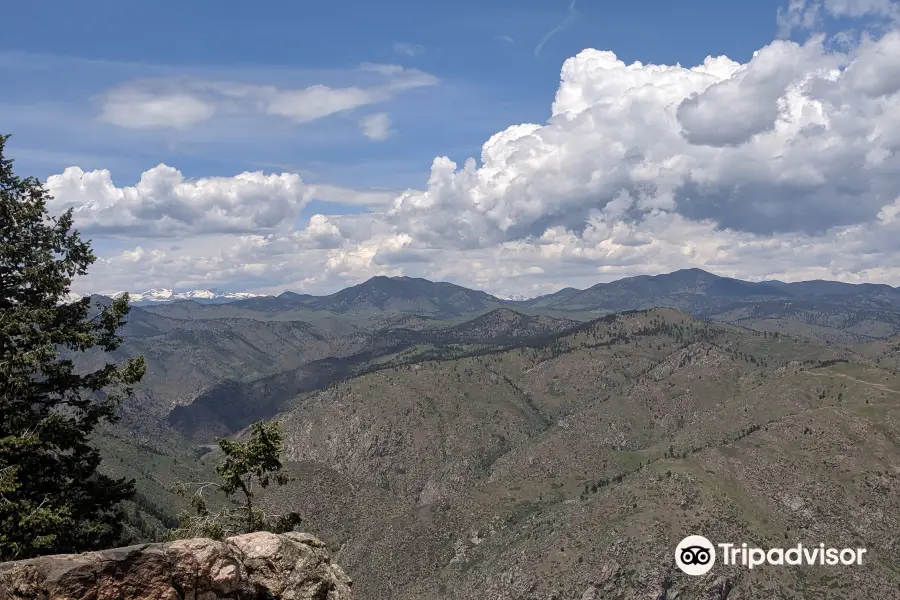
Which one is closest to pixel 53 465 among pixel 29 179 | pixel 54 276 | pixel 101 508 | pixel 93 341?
pixel 101 508

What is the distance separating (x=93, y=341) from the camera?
35.9 m

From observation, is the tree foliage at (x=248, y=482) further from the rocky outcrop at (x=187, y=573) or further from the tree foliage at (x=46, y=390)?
the rocky outcrop at (x=187, y=573)

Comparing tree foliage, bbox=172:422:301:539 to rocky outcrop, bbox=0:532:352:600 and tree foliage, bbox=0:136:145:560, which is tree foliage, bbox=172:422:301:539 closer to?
tree foliage, bbox=0:136:145:560

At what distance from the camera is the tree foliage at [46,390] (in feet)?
102

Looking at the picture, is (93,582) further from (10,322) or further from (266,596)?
(10,322)

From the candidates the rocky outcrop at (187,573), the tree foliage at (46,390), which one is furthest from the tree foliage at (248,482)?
the rocky outcrop at (187,573)

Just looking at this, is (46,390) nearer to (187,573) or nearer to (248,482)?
(248,482)

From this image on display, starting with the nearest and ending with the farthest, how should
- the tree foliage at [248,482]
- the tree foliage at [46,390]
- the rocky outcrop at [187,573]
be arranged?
the rocky outcrop at [187,573] < the tree foliage at [46,390] < the tree foliage at [248,482]

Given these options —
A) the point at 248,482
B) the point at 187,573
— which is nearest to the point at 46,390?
the point at 248,482

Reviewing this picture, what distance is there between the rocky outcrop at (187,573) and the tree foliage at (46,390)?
36.8 feet

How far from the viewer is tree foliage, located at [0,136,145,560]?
102ft

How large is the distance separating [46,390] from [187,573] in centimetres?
1942

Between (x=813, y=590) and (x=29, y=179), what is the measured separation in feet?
770

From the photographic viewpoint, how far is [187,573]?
73.7 feet
